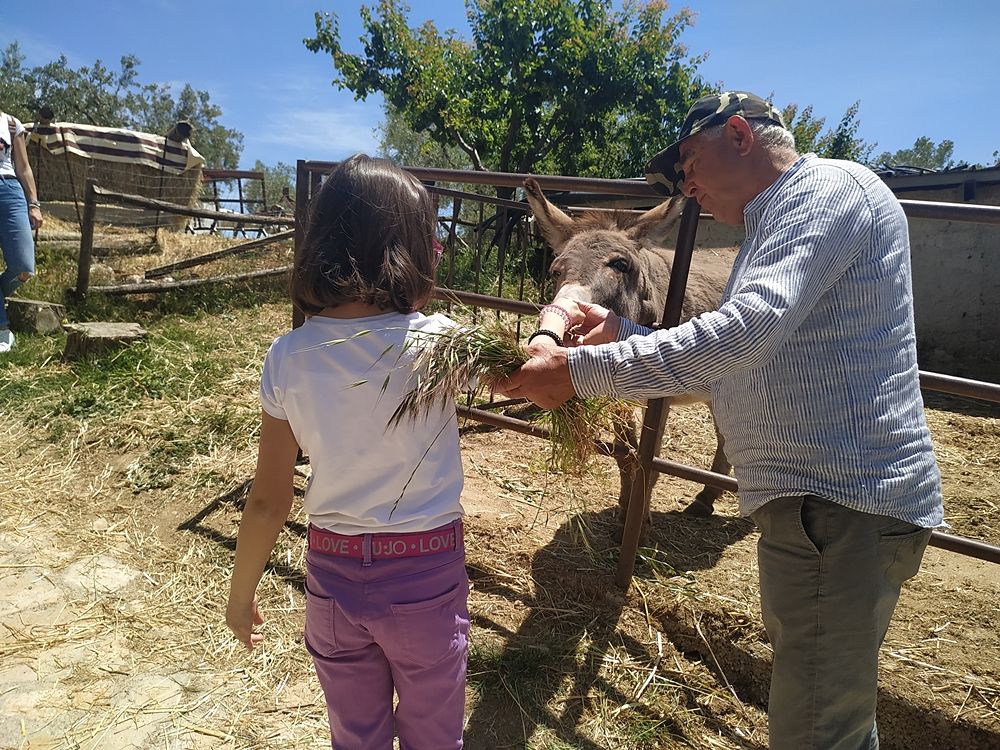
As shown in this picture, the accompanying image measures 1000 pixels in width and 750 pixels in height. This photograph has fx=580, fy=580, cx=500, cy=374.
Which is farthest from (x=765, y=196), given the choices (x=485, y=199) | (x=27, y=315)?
(x=27, y=315)

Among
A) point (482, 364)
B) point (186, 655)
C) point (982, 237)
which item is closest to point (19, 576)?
point (186, 655)

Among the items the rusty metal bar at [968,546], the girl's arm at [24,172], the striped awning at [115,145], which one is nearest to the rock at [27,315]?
the girl's arm at [24,172]

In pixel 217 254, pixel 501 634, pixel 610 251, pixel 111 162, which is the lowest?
pixel 501 634

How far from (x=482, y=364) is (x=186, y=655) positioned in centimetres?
219

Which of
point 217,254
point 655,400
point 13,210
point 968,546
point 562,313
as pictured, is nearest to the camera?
point 562,313

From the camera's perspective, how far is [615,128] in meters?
18.7

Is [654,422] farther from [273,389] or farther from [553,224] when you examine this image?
[273,389]

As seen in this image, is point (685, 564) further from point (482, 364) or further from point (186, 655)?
point (186, 655)

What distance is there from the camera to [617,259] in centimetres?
340

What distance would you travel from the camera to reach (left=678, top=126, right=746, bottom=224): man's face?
1.75 m

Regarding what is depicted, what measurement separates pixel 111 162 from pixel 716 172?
1428 cm

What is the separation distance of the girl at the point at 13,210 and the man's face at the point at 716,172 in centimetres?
692

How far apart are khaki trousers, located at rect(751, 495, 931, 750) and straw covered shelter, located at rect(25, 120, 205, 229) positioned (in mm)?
13163

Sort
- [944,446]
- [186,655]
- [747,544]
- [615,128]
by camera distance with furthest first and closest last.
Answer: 1. [615,128]
2. [944,446]
3. [747,544]
4. [186,655]
